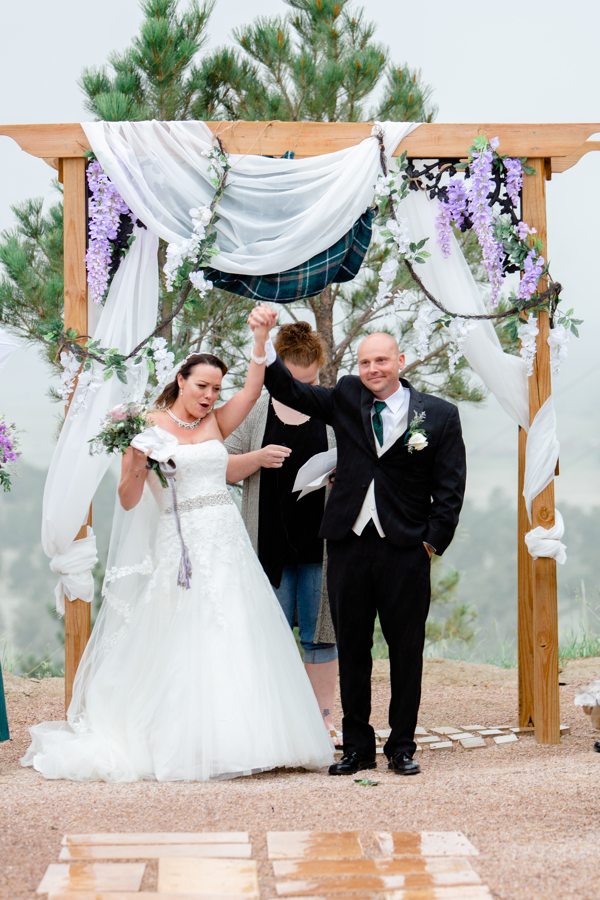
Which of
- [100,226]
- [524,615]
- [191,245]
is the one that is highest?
[100,226]

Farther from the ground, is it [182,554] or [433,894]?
[182,554]

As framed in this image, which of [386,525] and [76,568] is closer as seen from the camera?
[386,525]

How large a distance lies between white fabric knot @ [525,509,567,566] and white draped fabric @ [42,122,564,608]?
1.61 metres

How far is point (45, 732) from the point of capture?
3.56 meters

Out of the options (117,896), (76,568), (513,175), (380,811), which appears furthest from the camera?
(513,175)

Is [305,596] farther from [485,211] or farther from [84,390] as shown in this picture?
[485,211]

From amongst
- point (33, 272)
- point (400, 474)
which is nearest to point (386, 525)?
point (400, 474)

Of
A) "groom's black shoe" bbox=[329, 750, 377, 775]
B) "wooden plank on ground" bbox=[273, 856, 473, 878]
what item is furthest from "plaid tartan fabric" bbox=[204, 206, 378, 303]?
"wooden plank on ground" bbox=[273, 856, 473, 878]

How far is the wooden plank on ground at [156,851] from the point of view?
2.28 meters

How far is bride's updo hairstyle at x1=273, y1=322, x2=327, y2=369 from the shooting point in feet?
12.7

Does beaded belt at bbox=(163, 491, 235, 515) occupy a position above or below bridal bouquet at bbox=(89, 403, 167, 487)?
below

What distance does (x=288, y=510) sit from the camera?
389 centimetres

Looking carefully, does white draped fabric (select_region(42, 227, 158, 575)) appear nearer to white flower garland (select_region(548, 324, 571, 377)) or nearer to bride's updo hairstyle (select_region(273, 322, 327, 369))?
bride's updo hairstyle (select_region(273, 322, 327, 369))

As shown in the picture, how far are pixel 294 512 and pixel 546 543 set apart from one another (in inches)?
45.8
